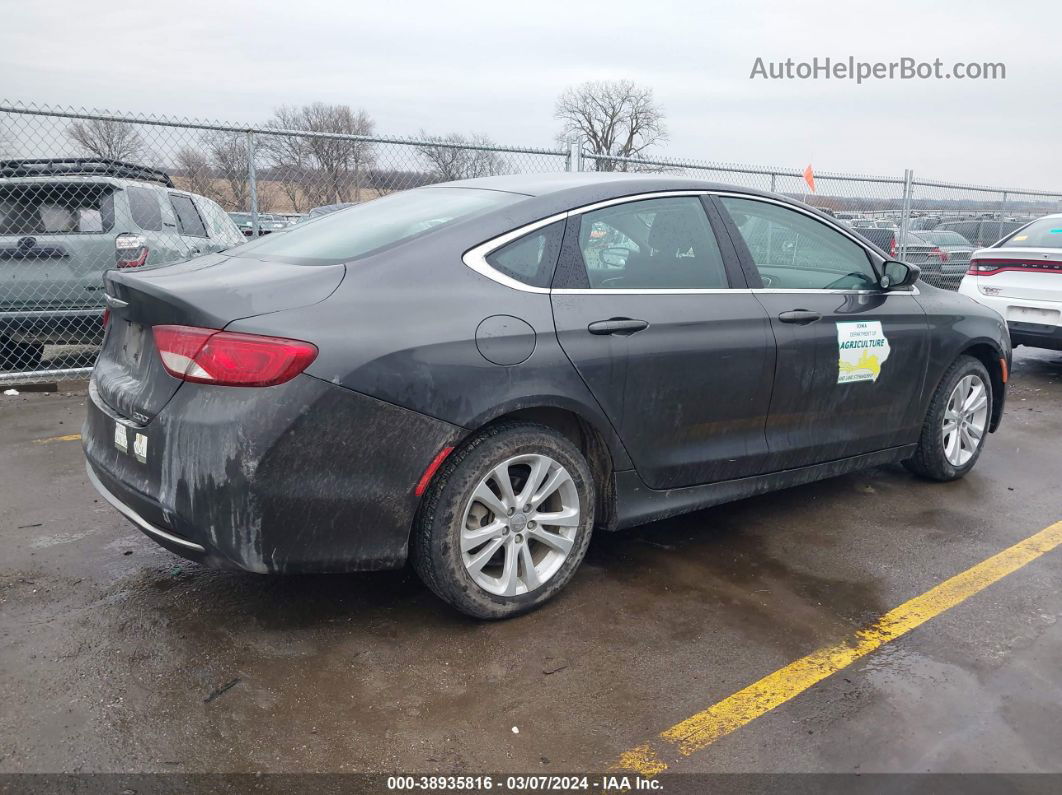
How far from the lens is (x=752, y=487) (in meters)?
3.70

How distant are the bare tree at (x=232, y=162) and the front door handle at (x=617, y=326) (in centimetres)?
539

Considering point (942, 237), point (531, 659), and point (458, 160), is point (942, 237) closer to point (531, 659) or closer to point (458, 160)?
point (458, 160)

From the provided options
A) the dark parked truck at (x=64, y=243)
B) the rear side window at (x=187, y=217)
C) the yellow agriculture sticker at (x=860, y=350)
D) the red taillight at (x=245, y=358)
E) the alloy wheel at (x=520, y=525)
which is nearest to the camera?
the red taillight at (x=245, y=358)

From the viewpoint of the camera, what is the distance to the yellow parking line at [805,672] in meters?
2.36

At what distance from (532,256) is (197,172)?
6.18 meters

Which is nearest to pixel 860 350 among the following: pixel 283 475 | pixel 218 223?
pixel 283 475

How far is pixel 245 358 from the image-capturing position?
2.50m

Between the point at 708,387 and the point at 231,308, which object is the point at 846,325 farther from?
the point at 231,308

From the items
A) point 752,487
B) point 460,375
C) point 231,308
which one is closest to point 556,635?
point 460,375

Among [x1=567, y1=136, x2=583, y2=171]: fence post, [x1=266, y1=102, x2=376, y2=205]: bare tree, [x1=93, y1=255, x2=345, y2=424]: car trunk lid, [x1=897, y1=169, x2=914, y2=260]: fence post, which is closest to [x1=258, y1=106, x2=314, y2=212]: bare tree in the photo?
[x1=266, y1=102, x2=376, y2=205]: bare tree

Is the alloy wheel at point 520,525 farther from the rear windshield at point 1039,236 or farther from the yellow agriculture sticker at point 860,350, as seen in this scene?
the rear windshield at point 1039,236

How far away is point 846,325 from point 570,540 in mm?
1743

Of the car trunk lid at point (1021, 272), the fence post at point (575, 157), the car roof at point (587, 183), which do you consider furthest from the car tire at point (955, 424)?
the fence post at point (575, 157)

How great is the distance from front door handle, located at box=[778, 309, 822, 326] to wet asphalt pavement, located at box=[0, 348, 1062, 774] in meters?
1.01
